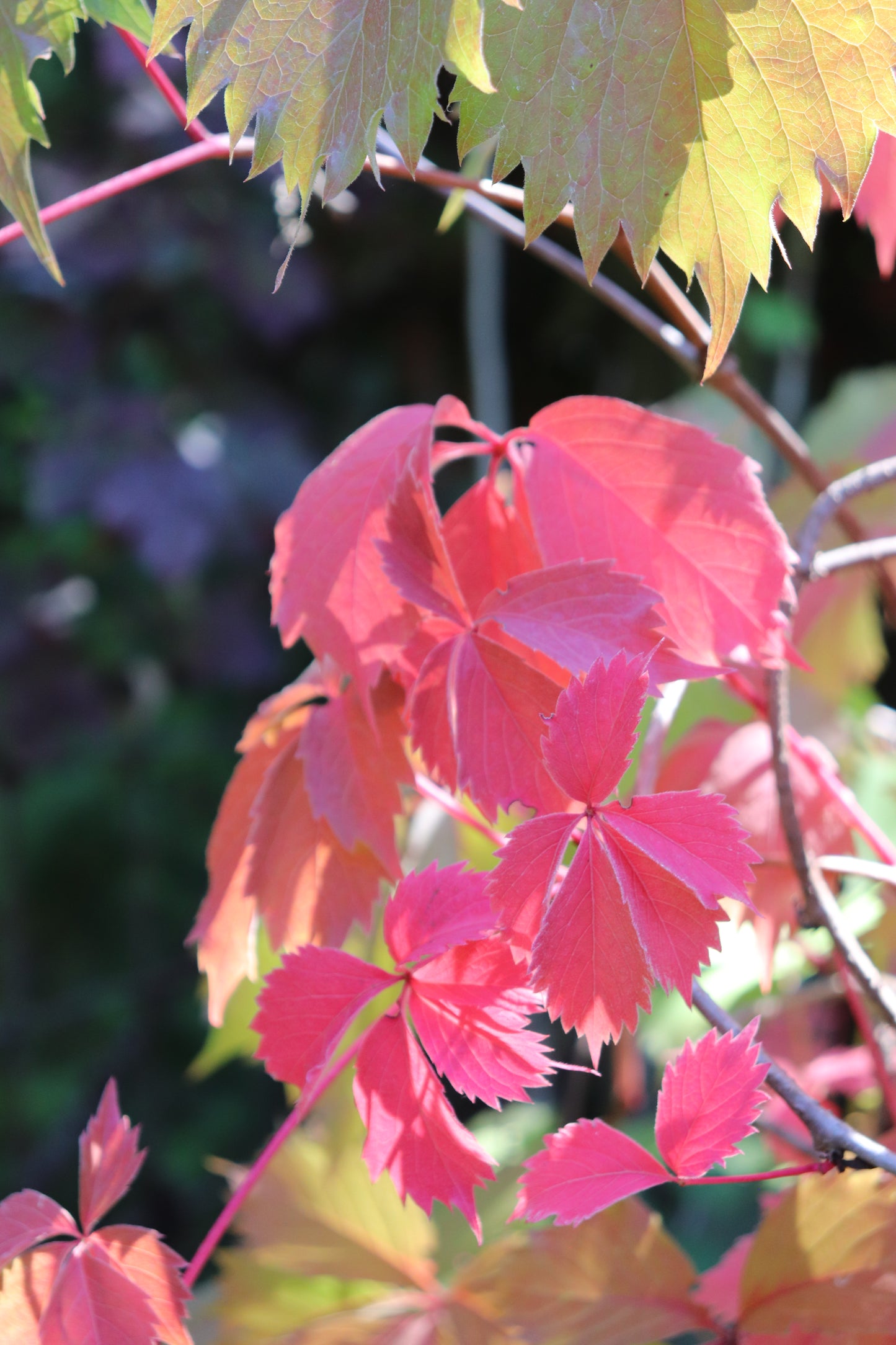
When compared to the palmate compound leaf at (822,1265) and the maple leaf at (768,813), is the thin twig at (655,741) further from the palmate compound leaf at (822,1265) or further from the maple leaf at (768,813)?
the palmate compound leaf at (822,1265)

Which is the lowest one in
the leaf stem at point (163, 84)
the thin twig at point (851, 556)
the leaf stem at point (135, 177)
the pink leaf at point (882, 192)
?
the thin twig at point (851, 556)

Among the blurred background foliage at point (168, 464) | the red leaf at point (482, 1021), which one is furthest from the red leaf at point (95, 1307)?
the blurred background foliage at point (168, 464)

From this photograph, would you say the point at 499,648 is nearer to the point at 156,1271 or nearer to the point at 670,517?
the point at 670,517

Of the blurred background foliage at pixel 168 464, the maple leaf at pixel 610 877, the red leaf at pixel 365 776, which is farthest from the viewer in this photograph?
the blurred background foliage at pixel 168 464

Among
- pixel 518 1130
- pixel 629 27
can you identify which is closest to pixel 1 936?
pixel 518 1130

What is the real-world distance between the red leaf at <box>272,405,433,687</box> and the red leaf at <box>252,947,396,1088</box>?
0.09 m

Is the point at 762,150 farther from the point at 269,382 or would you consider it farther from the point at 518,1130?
the point at 269,382

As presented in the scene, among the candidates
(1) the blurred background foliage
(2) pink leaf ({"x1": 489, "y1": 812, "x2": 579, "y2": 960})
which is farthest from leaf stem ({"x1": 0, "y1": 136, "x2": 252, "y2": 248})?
(1) the blurred background foliage

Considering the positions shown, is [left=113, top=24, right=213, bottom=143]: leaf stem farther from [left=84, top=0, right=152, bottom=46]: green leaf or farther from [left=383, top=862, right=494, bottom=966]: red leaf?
[left=383, top=862, right=494, bottom=966]: red leaf

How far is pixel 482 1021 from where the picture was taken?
0.29 meters

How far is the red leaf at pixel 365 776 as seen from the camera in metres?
0.36

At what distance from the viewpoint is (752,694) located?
43 centimetres

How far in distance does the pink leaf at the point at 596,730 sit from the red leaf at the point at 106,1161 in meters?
0.16

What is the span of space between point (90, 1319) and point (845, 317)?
1.73 m
